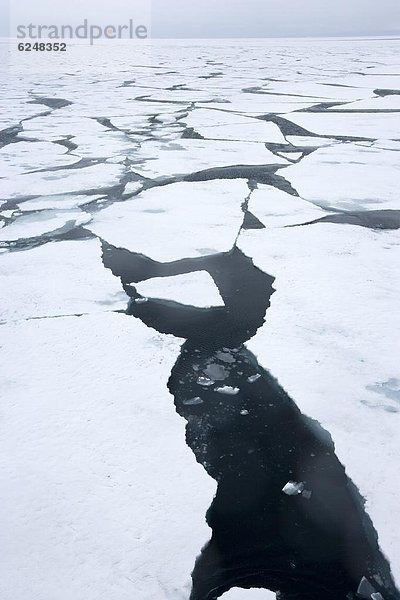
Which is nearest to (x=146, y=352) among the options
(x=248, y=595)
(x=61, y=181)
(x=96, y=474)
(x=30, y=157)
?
(x=96, y=474)

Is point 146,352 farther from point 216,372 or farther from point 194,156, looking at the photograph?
point 194,156

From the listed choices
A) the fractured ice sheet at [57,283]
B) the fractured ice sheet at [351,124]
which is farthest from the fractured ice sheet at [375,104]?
the fractured ice sheet at [57,283]

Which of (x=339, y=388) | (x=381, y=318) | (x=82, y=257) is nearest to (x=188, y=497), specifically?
(x=339, y=388)

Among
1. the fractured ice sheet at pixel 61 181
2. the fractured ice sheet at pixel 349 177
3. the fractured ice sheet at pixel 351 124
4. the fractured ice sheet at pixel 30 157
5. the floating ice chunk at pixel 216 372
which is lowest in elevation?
the fractured ice sheet at pixel 30 157

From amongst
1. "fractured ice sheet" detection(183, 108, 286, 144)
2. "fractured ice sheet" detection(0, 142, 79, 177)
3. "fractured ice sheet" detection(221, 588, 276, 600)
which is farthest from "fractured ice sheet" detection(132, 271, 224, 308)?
"fractured ice sheet" detection(183, 108, 286, 144)

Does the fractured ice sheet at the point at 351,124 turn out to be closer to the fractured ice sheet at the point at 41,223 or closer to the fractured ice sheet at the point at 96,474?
the fractured ice sheet at the point at 41,223

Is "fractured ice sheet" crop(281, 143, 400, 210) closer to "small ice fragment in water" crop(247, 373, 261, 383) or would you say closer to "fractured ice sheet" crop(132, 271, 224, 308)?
"fractured ice sheet" crop(132, 271, 224, 308)
